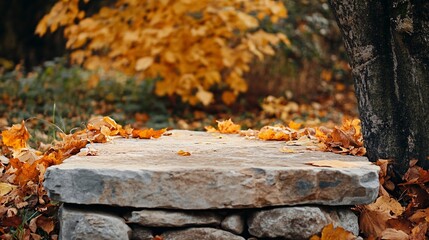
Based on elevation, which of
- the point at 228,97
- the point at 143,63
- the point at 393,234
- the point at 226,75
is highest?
the point at 143,63

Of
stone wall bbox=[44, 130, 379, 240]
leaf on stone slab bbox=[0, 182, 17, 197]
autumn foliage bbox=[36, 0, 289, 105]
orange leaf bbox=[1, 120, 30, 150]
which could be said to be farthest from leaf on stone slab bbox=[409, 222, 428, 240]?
autumn foliage bbox=[36, 0, 289, 105]

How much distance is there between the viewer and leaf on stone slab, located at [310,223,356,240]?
224cm

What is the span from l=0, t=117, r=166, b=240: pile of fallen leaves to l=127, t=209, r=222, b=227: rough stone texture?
541mm

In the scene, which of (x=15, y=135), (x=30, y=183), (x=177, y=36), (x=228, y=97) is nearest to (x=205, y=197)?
(x=30, y=183)

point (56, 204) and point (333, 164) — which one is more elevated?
point (333, 164)

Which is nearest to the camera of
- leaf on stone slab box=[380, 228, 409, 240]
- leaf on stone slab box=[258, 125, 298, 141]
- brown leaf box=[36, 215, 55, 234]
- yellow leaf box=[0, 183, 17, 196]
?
leaf on stone slab box=[380, 228, 409, 240]

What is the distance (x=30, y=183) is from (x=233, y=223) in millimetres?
1072

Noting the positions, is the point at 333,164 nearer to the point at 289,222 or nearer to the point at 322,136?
the point at 289,222

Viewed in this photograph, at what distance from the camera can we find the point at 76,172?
2178mm

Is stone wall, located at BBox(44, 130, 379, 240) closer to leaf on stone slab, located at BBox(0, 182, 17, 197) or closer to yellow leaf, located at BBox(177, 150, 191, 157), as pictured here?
yellow leaf, located at BBox(177, 150, 191, 157)

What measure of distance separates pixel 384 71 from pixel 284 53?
5.84m

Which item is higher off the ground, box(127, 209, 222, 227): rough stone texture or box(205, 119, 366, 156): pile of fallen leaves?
box(205, 119, 366, 156): pile of fallen leaves

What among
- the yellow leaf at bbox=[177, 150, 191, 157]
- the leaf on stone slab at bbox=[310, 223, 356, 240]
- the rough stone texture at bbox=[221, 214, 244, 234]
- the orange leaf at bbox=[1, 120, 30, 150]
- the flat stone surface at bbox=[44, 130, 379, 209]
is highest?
the orange leaf at bbox=[1, 120, 30, 150]

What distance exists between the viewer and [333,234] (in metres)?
2.26
